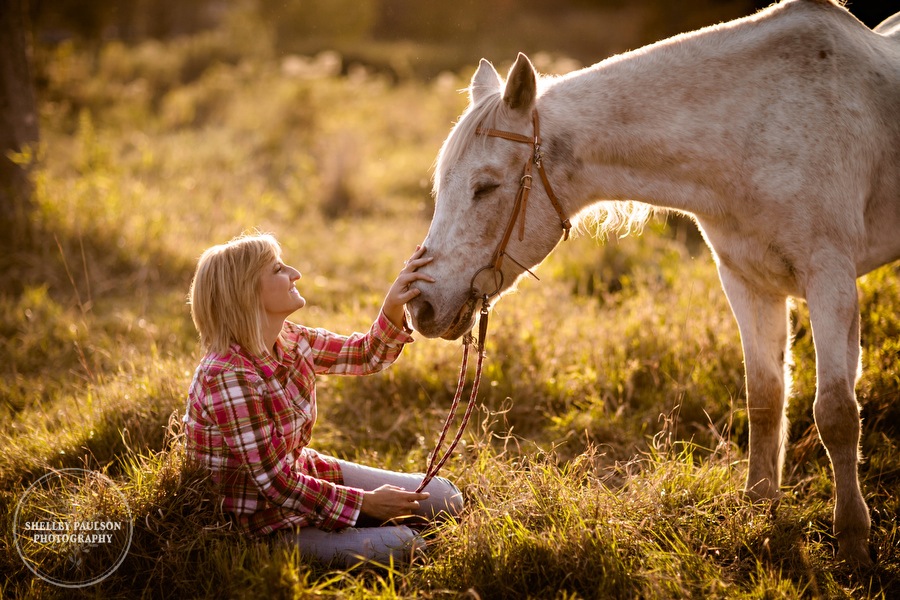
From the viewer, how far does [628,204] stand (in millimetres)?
3225

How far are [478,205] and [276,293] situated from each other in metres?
0.90

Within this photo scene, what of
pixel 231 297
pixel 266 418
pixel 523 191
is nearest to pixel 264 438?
pixel 266 418

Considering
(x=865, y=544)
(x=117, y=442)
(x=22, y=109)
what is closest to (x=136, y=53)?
(x=22, y=109)

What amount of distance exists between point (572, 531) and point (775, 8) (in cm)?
245

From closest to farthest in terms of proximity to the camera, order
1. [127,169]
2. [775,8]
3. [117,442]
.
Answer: [775,8] < [117,442] < [127,169]

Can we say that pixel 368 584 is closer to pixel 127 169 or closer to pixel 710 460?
pixel 710 460

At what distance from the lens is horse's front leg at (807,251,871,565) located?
2.62 meters

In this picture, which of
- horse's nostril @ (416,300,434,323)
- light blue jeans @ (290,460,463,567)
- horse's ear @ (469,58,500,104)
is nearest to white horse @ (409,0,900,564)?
horse's nostril @ (416,300,434,323)

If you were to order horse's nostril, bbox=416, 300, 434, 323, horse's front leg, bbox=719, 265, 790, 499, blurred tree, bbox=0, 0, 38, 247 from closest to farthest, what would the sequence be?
horse's nostril, bbox=416, 300, 434, 323 → horse's front leg, bbox=719, 265, 790, 499 → blurred tree, bbox=0, 0, 38, 247

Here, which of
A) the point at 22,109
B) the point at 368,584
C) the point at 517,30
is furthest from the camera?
the point at 517,30

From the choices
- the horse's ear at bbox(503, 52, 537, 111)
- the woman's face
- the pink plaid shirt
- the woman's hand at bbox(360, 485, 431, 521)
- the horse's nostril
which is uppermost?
the horse's ear at bbox(503, 52, 537, 111)

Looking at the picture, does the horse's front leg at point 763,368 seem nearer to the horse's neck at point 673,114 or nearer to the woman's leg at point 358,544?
the horse's neck at point 673,114

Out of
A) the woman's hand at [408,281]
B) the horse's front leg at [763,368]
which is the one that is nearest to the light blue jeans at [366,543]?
the woman's hand at [408,281]

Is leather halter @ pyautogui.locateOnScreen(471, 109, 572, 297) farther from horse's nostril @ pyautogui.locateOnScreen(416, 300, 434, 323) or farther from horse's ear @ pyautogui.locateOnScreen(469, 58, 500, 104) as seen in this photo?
horse's ear @ pyautogui.locateOnScreen(469, 58, 500, 104)
